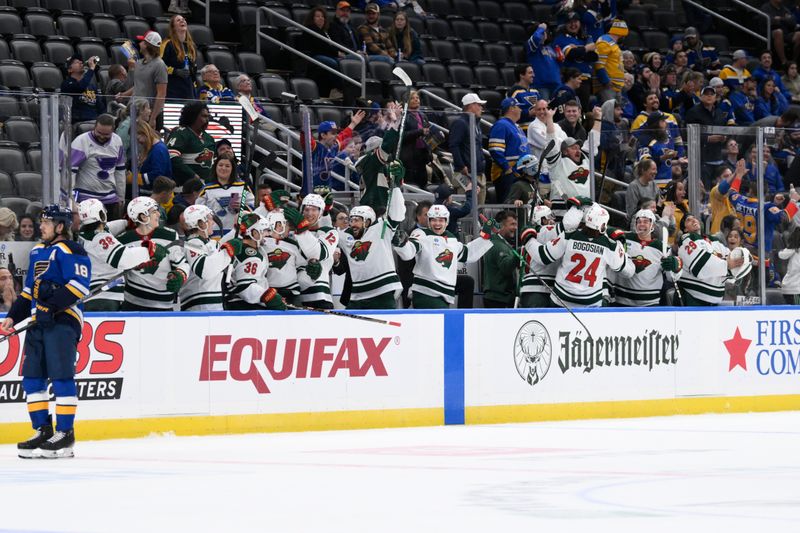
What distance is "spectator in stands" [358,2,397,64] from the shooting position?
16422mm

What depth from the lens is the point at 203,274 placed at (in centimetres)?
1073

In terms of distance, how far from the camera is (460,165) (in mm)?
12641

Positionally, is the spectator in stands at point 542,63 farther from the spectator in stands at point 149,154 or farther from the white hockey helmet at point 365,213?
the spectator in stands at point 149,154

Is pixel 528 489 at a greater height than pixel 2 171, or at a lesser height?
lesser

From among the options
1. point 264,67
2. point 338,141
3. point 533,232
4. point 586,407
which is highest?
point 264,67

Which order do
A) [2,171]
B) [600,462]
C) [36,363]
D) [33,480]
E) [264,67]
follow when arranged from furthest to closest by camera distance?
[264,67] → [2,171] → [36,363] → [600,462] → [33,480]

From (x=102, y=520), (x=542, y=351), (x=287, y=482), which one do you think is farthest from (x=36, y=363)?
(x=542, y=351)

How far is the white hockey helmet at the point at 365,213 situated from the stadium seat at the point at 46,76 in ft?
11.6

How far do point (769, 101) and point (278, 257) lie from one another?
31.5ft

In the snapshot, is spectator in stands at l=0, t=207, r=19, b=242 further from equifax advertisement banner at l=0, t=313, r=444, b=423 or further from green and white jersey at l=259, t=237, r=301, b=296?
green and white jersey at l=259, t=237, r=301, b=296

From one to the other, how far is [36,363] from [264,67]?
286 inches

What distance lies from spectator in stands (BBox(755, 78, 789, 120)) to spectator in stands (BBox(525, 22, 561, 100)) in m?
3.20

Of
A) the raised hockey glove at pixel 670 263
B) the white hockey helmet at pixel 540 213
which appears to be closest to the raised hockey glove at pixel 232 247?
the white hockey helmet at pixel 540 213

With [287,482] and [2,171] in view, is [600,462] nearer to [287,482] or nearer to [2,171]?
[287,482]
